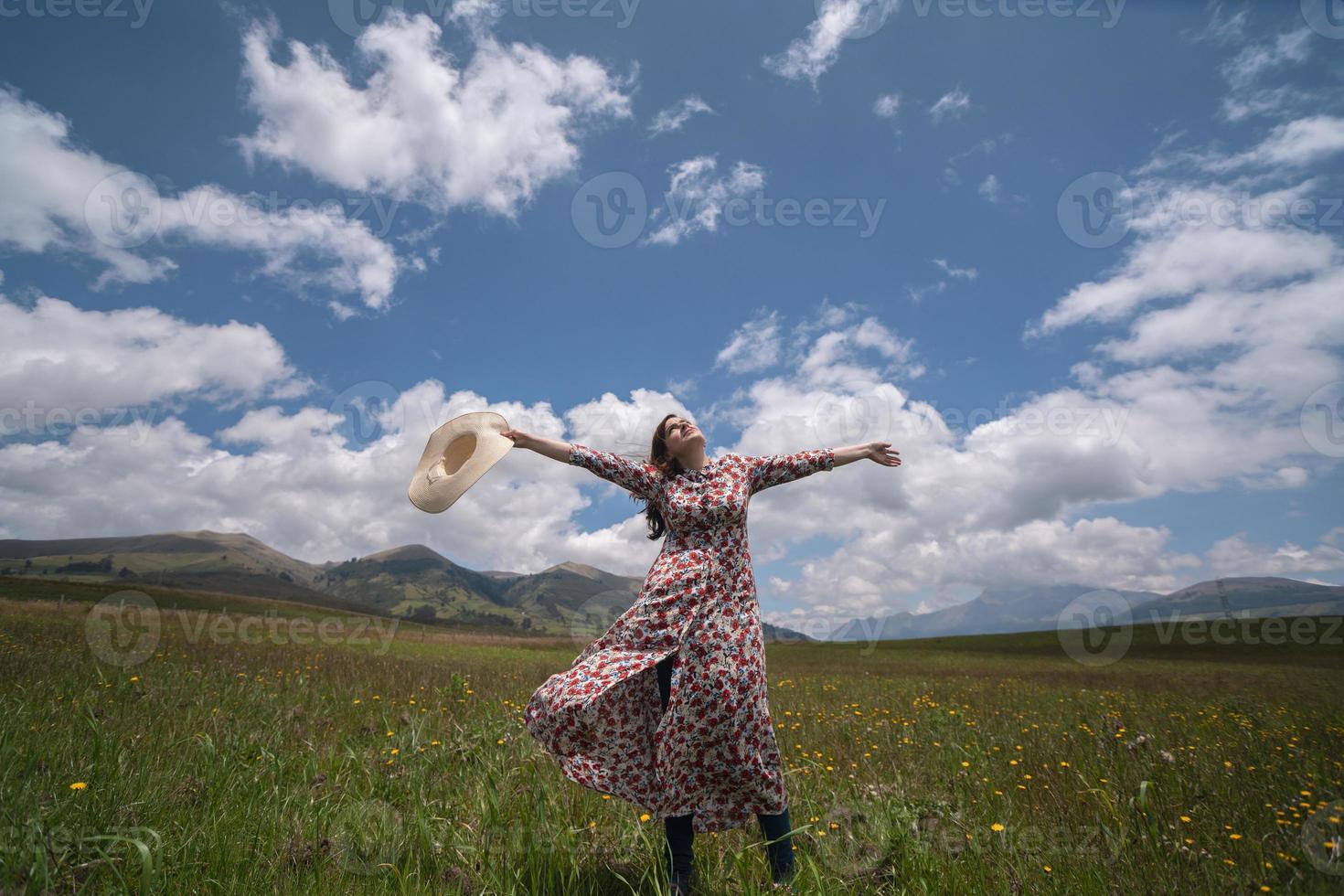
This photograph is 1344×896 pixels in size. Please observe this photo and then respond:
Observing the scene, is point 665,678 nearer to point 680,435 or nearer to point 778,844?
point 778,844

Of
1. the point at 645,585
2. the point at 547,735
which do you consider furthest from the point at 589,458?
the point at 547,735

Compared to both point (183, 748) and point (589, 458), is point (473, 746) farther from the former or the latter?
point (589, 458)

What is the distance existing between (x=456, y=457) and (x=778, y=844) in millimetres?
2899

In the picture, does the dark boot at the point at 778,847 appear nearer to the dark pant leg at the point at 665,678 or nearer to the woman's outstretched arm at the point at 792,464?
the dark pant leg at the point at 665,678

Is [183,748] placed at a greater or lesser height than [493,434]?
lesser

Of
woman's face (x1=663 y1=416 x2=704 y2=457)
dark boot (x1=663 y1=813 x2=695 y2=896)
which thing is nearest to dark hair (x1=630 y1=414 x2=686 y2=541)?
woman's face (x1=663 y1=416 x2=704 y2=457)

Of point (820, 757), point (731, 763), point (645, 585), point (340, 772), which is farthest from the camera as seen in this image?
point (820, 757)

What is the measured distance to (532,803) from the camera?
4.16 m

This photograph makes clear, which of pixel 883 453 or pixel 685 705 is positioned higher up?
pixel 883 453

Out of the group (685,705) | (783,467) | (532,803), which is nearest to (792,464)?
(783,467)

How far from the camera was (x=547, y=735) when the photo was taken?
3559 millimetres

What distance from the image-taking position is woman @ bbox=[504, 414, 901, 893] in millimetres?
3430

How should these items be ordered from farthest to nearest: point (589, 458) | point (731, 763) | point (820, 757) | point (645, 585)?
point (820, 757), point (589, 458), point (645, 585), point (731, 763)

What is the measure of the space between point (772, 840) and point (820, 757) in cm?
324
